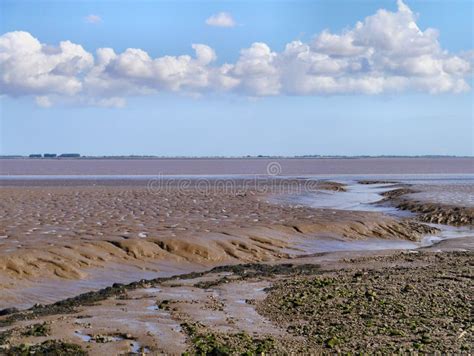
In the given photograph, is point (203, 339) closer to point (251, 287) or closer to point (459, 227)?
point (251, 287)

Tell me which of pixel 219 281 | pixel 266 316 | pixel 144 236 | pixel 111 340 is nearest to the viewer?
pixel 111 340

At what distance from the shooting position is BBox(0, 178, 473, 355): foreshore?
31.3 ft

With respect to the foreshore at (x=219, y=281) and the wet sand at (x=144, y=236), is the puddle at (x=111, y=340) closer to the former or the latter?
the foreshore at (x=219, y=281)

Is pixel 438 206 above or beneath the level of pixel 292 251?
above

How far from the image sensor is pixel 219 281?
48.1 ft

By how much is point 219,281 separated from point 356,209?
21815mm

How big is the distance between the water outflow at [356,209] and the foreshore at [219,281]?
0.38 meters

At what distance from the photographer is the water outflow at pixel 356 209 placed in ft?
76.0

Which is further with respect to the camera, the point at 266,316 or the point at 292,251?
the point at 292,251

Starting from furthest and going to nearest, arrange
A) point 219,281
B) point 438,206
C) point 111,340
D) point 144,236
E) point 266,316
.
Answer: point 438,206 → point 144,236 → point 219,281 → point 266,316 → point 111,340

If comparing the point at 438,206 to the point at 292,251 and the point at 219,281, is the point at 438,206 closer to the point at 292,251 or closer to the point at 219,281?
the point at 292,251

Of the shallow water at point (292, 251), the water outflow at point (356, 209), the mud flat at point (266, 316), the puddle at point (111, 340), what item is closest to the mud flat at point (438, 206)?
the shallow water at point (292, 251)

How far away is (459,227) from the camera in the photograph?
96.3 ft

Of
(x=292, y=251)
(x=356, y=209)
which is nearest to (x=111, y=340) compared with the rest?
(x=292, y=251)
